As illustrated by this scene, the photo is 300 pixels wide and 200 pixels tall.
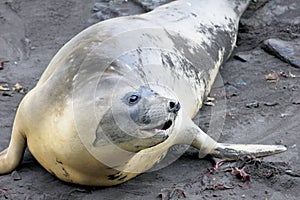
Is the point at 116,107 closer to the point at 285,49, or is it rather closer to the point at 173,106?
the point at 173,106

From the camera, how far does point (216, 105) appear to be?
17.2ft

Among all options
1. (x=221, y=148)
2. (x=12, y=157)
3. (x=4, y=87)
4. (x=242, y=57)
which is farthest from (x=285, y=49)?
(x=12, y=157)

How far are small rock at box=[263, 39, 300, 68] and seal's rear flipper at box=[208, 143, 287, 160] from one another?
1579 millimetres

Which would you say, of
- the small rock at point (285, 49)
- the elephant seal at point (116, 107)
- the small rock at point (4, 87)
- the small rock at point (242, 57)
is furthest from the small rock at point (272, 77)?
the small rock at point (4, 87)

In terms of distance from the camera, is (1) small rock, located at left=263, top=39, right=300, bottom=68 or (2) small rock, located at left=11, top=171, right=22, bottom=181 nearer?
(2) small rock, located at left=11, top=171, right=22, bottom=181

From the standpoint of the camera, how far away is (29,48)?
21.0 ft

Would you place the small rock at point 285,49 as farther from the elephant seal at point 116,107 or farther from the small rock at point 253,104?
the elephant seal at point 116,107

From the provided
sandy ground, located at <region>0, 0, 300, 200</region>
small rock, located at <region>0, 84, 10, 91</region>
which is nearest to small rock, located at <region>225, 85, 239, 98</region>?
sandy ground, located at <region>0, 0, 300, 200</region>

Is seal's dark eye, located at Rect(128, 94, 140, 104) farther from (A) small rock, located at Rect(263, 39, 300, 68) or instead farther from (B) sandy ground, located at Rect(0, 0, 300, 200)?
(A) small rock, located at Rect(263, 39, 300, 68)

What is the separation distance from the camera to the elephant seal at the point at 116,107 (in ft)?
11.2

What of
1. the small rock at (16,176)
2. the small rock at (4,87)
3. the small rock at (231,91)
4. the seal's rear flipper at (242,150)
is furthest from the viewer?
the small rock at (4,87)

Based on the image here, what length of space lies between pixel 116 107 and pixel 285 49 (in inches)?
117

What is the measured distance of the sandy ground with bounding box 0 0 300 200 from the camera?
395 centimetres

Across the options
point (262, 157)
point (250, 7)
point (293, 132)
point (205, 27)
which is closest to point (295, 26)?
point (250, 7)
